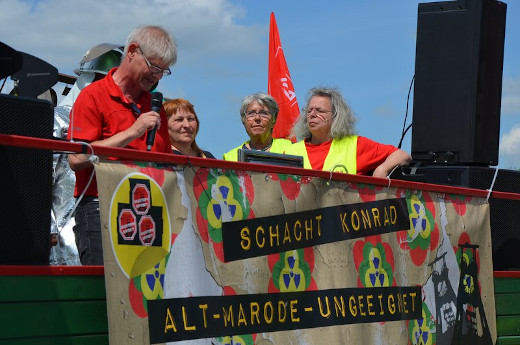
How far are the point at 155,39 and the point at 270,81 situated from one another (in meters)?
5.67

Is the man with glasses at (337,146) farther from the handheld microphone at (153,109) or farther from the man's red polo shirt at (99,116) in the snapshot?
the handheld microphone at (153,109)

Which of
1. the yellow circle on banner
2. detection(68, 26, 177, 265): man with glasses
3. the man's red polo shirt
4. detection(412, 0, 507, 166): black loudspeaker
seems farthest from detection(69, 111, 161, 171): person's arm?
detection(412, 0, 507, 166): black loudspeaker

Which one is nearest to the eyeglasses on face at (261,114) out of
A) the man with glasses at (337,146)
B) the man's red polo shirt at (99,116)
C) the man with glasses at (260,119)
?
the man with glasses at (260,119)

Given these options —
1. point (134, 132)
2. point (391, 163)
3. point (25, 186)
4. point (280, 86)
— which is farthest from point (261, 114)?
point (280, 86)

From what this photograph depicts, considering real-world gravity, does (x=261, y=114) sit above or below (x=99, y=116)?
above

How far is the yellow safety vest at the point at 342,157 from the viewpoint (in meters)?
5.89

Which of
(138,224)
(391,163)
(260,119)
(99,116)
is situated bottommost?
(138,224)

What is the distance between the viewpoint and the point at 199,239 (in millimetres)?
4211

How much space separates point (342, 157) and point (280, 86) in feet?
14.3

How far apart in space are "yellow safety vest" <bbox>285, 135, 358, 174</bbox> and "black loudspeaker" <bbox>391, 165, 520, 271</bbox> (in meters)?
0.48

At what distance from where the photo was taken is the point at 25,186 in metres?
3.89

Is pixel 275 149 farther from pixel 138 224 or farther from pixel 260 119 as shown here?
pixel 138 224

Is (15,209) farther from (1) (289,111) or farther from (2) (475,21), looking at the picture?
(1) (289,111)

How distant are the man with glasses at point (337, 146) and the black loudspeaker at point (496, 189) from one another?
0.35 metres
